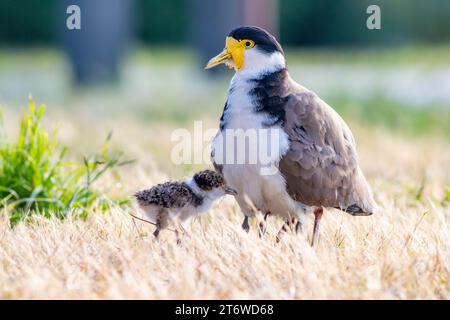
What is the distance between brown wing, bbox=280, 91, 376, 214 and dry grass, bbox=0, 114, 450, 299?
7.8 inches

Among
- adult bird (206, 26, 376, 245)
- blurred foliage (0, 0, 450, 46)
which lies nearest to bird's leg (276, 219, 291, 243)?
adult bird (206, 26, 376, 245)

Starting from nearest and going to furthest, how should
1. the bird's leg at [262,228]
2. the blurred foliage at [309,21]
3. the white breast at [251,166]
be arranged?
the white breast at [251,166] < the bird's leg at [262,228] < the blurred foliage at [309,21]

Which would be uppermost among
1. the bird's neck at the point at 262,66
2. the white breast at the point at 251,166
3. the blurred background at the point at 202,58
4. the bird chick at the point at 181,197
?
the bird's neck at the point at 262,66

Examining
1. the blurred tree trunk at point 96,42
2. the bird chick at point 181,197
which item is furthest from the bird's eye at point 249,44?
the blurred tree trunk at point 96,42

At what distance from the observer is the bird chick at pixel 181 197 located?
5.23 m

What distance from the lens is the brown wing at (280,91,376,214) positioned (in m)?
5.03

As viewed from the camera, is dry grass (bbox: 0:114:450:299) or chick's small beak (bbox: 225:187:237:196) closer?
Answer: dry grass (bbox: 0:114:450:299)

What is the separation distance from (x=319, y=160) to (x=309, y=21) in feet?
72.0

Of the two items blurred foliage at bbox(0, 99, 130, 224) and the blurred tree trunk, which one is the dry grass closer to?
blurred foliage at bbox(0, 99, 130, 224)

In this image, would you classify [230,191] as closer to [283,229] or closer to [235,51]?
[283,229]

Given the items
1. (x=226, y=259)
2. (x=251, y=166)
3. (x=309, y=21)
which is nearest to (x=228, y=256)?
(x=226, y=259)

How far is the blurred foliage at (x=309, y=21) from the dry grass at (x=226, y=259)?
67.1 feet

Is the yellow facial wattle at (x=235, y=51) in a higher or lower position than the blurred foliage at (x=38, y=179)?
higher

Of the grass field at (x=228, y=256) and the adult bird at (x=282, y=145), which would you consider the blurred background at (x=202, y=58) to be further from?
the adult bird at (x=282, y=145)
